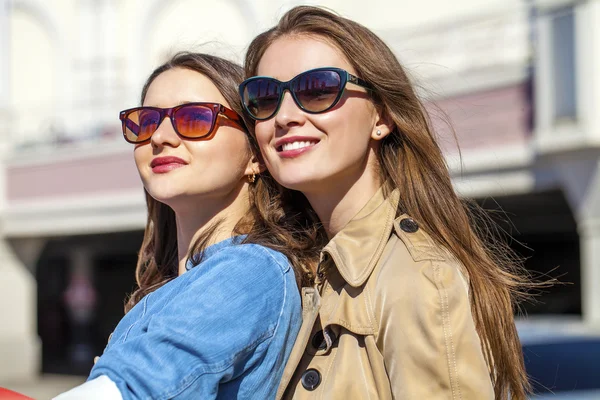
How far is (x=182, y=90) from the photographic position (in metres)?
2.01

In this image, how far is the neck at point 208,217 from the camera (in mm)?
2006

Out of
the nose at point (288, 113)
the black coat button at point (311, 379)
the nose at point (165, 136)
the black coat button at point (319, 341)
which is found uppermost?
the nose at point (288, 113)

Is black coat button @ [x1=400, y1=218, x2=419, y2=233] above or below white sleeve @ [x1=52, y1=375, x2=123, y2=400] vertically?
above

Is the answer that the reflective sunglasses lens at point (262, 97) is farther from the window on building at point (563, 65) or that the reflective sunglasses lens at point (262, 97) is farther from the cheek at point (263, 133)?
the window on building at point (563, 65)

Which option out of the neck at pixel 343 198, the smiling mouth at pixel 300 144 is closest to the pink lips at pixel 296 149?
the smiling mouth at pixel 300 144

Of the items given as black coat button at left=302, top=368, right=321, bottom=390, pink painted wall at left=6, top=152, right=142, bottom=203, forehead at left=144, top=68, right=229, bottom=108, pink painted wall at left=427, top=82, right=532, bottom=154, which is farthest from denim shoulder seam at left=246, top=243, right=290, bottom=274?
pink painted wall at left=6, top=152, right=142, bottom=203

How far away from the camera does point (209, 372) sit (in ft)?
4.95

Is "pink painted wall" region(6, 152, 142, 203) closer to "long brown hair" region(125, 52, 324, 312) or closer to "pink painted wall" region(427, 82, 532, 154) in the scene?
"pink painted wall" region(427, 82, 532, 154)

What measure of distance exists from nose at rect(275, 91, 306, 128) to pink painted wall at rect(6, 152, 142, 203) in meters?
10.8

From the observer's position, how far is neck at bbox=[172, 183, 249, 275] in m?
2.01

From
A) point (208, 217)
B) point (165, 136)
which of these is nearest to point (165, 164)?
point (165, 136)

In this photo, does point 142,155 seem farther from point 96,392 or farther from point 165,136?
point 96,392

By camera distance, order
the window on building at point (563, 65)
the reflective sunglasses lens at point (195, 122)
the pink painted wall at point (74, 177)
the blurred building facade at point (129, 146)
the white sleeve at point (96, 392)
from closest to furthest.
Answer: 1. the white sleeve at point (96, 392)
2. the reflective sunglasses lens at point (195, 122)
3. the window on building at point (563, 65)
4. the blurred building facade at point (129, 146)
5. the pink painted wall at point (74, 177)

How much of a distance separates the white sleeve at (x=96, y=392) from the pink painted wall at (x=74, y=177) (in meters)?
11.2
